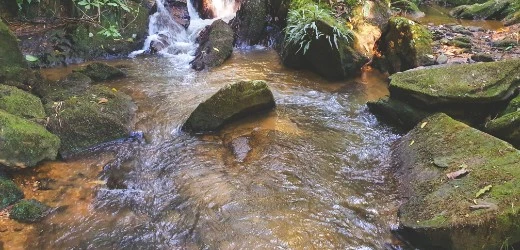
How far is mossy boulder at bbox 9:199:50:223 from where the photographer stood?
4000 millimetres

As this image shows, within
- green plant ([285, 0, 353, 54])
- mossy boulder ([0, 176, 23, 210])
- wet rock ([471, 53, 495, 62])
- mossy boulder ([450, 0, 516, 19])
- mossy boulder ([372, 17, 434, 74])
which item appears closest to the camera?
mossy boulder ([0, 176, 23, 210])

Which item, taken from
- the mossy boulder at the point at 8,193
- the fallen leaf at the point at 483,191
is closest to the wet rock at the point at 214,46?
the mossy boulder at the point at 8,193

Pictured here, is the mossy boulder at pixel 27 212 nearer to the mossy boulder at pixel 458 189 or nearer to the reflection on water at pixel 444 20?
the mossy boulder at pixel 458 189

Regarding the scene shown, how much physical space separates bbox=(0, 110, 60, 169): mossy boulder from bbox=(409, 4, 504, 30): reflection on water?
11800mm

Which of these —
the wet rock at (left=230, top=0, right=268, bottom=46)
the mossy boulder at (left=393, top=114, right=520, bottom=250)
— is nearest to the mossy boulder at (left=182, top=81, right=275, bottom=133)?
the mossy boulder at (left=393, top=114, right=520, bottom=250)

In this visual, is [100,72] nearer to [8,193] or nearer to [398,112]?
[8,193]

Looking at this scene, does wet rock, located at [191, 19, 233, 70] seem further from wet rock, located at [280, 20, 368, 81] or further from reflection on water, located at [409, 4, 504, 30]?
reflection on water, located at [409, 4, 504, 30]

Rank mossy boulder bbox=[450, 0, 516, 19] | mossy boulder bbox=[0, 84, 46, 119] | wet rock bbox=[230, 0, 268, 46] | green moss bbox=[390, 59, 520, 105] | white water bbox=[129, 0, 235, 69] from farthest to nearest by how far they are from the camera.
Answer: mossy boulder bbox=[450, 0, 516, 19]
wet rock bbox=[230, 0, 268, 46]
white water bbox=[129, 0, 235, 69]
mossy boulder bbox=[0, 84, 46, 119]
green moss bbox=[390, 59, 520, 105]

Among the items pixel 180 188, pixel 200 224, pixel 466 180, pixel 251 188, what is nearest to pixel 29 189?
pixel 180 188

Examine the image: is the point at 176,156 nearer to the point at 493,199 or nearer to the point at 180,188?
the point at 180,188

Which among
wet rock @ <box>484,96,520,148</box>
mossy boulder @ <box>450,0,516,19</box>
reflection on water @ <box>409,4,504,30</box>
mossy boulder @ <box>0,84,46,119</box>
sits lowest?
mossy boulder @ <box>0,84,46,119</box>

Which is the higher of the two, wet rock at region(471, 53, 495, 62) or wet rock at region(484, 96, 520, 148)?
wet rock at region(471, 53, 495, 62)

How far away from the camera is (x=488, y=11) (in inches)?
541

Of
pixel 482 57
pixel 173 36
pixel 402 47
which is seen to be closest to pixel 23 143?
pixel 402 47
